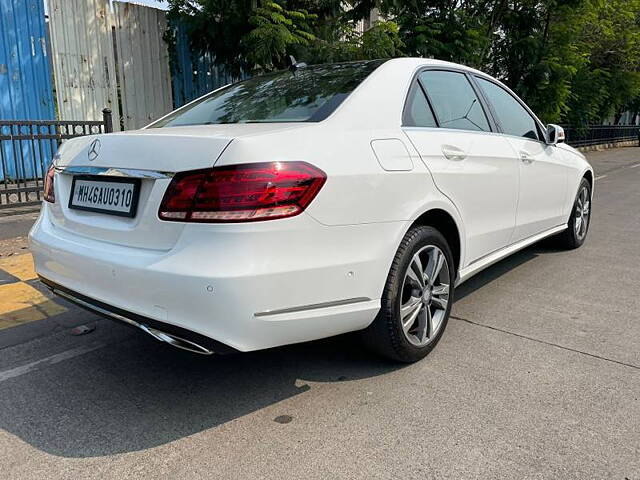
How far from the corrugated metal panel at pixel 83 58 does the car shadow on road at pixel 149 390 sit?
7014mm

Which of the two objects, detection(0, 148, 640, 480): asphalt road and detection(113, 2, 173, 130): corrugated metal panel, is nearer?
detection(0, 148, 640, 480): asphalt road

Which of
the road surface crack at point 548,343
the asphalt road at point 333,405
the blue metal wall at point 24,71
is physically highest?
the blue metal wall at point 24,71

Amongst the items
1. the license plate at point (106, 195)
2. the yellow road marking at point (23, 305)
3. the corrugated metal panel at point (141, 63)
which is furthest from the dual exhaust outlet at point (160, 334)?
the corrugated metal panel at point (141, 63)

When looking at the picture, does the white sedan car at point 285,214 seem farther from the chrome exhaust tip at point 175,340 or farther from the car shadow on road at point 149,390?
the car shadow on road at point 149,390

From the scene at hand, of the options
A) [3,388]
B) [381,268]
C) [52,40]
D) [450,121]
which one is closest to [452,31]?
[52,40]

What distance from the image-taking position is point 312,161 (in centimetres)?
234

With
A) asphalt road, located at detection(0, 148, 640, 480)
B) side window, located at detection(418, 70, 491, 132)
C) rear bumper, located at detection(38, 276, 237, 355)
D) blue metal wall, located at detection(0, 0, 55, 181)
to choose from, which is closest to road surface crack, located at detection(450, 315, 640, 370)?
asphalt road, located at detection(0, 148, 640, 480)

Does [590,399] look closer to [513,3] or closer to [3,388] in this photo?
[3,388]

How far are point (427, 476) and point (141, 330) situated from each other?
134 centimetres

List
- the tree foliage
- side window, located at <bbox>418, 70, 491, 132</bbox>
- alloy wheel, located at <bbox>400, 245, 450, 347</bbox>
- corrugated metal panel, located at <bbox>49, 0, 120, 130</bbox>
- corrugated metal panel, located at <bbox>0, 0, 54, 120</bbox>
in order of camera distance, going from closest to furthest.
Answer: alloy wheel, located at <bbox>400, 245, 450, 347</bbox> < side window, located at <bbox>418, 70, 491, 132</bbox> < corrugated metal panel, located at <bbox>0, 0, 54, 120</bbox> < the tree foliage < corrugated metal panel, located at <bbox>49, 0, 120, 130</bbox>

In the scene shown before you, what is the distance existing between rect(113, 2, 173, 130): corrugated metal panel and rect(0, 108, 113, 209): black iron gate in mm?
1575

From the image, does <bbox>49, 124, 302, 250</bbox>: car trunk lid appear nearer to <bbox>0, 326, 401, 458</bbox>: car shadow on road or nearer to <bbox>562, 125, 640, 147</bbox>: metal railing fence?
<bbox>0, 326, 401, 458</bbox>: car shadow on road

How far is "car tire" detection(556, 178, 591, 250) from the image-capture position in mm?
5566

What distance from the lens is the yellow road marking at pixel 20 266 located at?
15.3 feet
